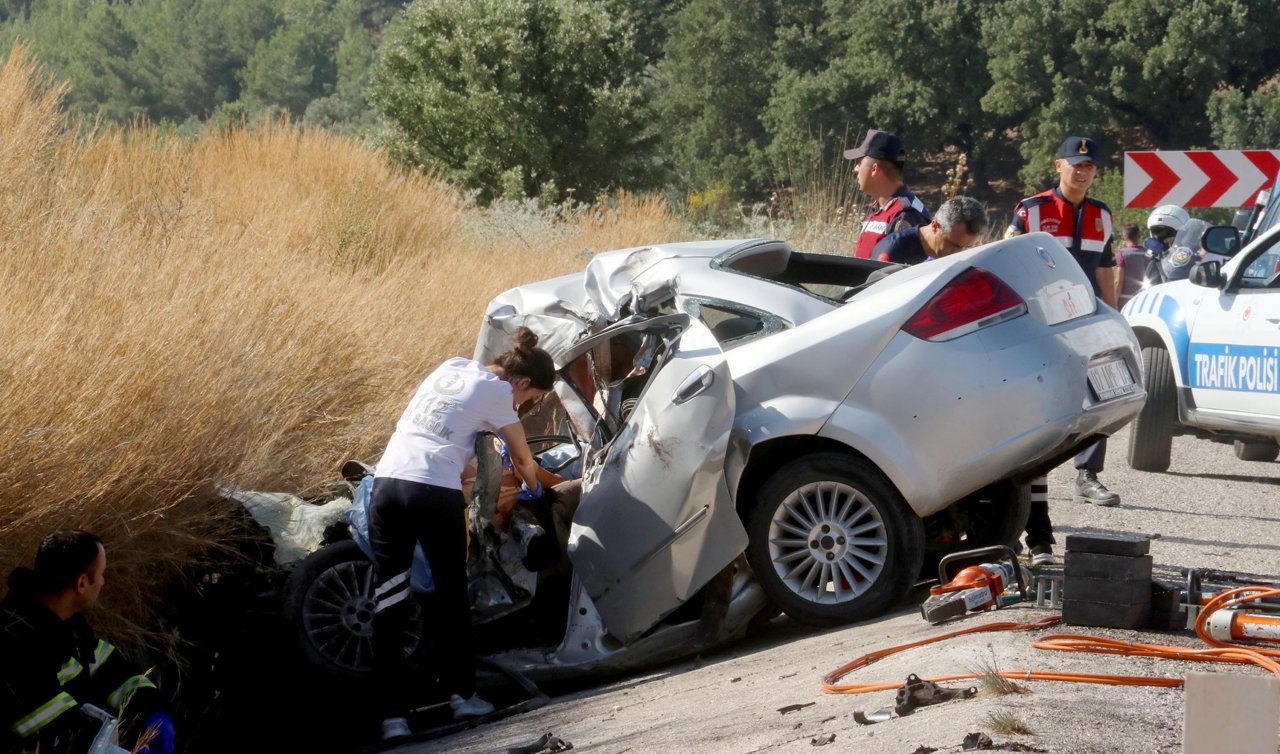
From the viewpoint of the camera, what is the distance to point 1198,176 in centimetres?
1539

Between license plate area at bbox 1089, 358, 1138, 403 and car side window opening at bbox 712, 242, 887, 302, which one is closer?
license plate area at bbox 1089, 358, 1138, 403

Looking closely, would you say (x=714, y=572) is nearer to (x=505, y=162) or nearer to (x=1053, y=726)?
(x=1053, y=726)

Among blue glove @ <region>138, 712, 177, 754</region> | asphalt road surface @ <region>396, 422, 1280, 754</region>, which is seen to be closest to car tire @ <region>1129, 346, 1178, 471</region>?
asphalt road surface @ <region>396, 422, 1280, 754</region>

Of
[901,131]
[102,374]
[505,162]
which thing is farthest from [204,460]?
[901,131]

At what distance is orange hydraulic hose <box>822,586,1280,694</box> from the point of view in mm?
4734

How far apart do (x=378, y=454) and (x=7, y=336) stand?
8.35ft

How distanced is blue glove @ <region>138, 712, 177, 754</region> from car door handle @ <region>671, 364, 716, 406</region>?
91.1 inches

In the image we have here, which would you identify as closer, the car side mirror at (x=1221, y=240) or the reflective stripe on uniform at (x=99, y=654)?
the reflective stripe on uniform at (x=99, y=654)

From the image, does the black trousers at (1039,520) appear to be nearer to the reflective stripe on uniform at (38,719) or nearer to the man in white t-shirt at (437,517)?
the man in white t-shirt at (437,517)

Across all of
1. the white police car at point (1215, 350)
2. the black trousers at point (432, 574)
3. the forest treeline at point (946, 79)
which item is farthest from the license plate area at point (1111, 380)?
the forest treeline at point (946, 79)

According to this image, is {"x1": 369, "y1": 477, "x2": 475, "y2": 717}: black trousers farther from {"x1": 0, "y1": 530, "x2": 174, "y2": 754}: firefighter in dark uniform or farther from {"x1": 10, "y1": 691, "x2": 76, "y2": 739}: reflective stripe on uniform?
{"x1": 10, "y1": 691, "x2": 76, "y2": 739}: reflective stripe on uniform

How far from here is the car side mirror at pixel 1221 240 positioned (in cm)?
1078

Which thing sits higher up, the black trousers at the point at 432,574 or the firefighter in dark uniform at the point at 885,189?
the firefighter in dark uniform at the point at 885,189

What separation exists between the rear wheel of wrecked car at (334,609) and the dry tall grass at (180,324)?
1.86 feet
